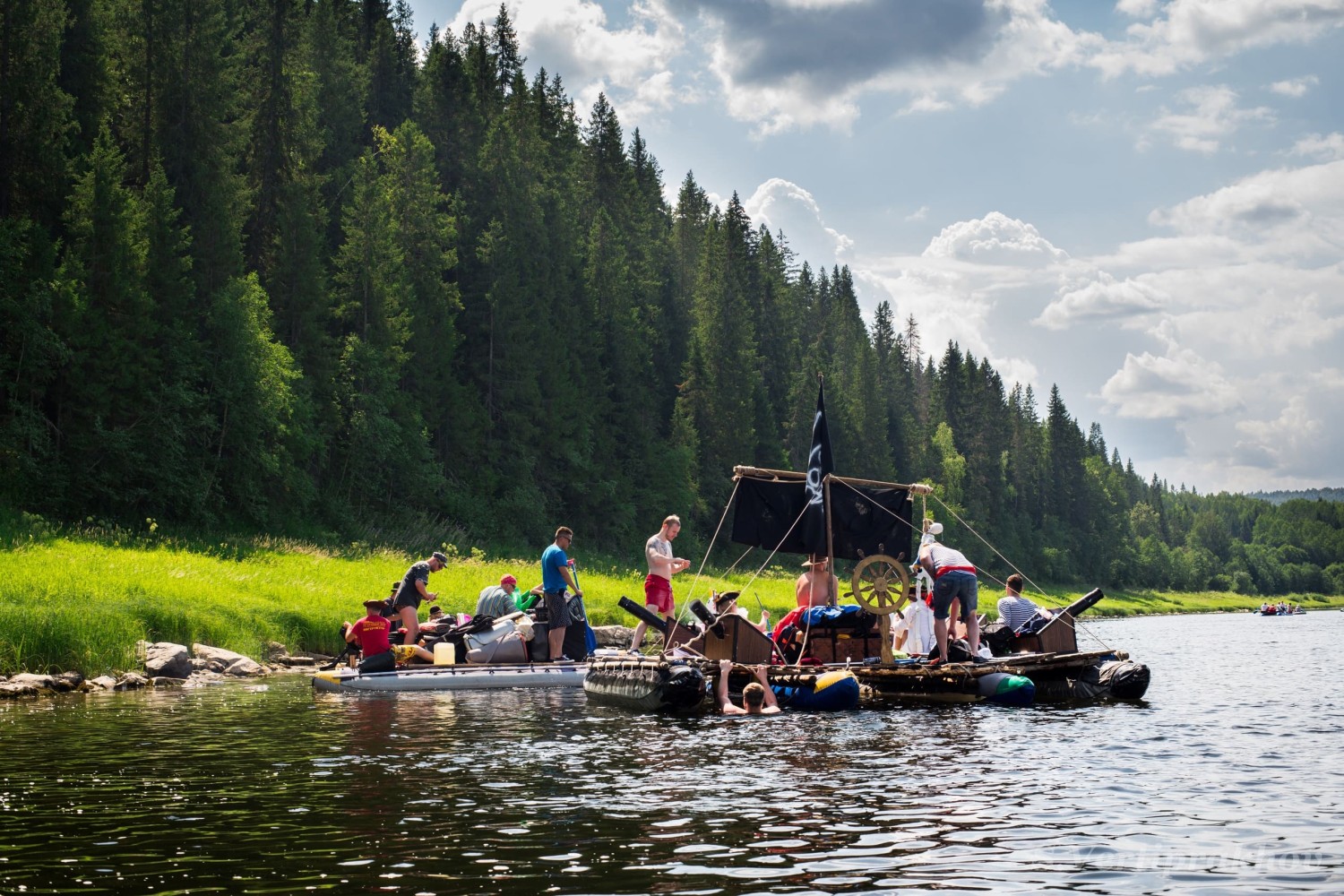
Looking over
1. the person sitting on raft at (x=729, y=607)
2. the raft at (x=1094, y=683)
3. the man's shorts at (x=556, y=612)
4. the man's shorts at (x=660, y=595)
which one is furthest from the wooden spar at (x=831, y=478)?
the man's shorts at (x=556, y=612)

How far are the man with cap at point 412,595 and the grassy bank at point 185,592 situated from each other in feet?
14.0

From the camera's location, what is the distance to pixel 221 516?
3884 cm

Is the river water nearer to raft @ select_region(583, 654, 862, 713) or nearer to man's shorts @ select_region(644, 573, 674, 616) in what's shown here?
raft @ select_region(583, 654, 862, 713)

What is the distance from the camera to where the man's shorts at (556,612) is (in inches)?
889

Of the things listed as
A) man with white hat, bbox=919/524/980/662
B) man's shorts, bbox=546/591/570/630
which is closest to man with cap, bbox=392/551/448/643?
man's shorts, bbox=546/591/570/630

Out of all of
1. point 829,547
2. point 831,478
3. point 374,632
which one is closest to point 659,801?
point 829,547

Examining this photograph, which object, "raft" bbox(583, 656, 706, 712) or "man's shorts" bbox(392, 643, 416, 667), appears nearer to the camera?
"raft" bbox(583, 656, 706, 712)

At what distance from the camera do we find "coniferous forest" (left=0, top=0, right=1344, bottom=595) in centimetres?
3603

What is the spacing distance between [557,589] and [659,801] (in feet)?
38.8

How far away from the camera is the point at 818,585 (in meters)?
20.5

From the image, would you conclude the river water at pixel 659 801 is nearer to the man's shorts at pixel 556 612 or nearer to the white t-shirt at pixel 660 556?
the white t-shirt at pixel 660 556

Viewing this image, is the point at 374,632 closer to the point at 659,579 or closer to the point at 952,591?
the point at 659,579

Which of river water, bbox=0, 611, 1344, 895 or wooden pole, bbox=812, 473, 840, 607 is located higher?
wooden pole, bbox=812, 473, 840, 607

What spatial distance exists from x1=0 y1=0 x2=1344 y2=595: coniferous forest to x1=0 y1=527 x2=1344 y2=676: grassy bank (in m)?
3.93
